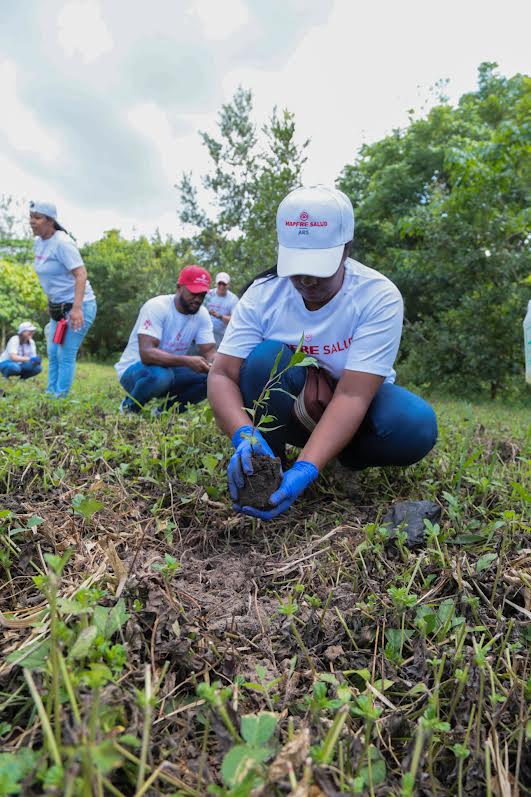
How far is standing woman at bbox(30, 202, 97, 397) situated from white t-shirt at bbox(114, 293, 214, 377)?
55 centimetres

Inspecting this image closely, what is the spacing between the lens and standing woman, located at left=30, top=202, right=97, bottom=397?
4121 mm

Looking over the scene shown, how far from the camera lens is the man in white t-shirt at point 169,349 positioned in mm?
3609

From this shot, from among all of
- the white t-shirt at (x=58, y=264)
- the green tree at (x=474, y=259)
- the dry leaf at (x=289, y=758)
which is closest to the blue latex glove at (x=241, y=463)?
the dry leaf at (x=289, y=758)

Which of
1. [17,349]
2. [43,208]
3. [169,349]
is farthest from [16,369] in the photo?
[169,349]

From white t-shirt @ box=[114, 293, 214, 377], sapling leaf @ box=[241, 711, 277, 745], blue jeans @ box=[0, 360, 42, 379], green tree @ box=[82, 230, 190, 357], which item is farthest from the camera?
green tree @ box=[82, 230, 190, 357]

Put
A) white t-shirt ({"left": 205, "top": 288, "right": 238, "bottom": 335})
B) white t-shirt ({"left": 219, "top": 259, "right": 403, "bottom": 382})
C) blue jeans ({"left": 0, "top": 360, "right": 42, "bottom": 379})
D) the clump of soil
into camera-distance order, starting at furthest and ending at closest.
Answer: blue jeans ({"left": 0, "top": 360, "right": 42, "bottom": 379}), white t-shirt ({"left": 205, "top": 288, "right": 238, "bottom": 335}), white t-shirt ({"left": 219, "top": 259, "right": 403, "bottom": 382}), the clump of soil

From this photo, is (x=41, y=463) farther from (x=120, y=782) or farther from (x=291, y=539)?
(x=120, y=782)

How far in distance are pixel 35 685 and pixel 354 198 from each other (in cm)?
1509

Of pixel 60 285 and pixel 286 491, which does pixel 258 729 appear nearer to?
pixel 286 491

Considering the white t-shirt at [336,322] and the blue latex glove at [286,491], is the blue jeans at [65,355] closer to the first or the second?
the white t-shirt at [336,322]

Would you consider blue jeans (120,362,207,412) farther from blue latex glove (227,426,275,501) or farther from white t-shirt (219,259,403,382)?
blue latex glove (227,426,275,501)

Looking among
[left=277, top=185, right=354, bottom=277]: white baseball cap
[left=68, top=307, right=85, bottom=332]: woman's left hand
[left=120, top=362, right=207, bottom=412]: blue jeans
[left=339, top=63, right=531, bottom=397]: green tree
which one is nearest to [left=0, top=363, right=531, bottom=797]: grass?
[left=277, top=185, right=354, bottom=277]: white baseball cap

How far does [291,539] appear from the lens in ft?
5.45

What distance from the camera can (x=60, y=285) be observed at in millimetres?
4297
